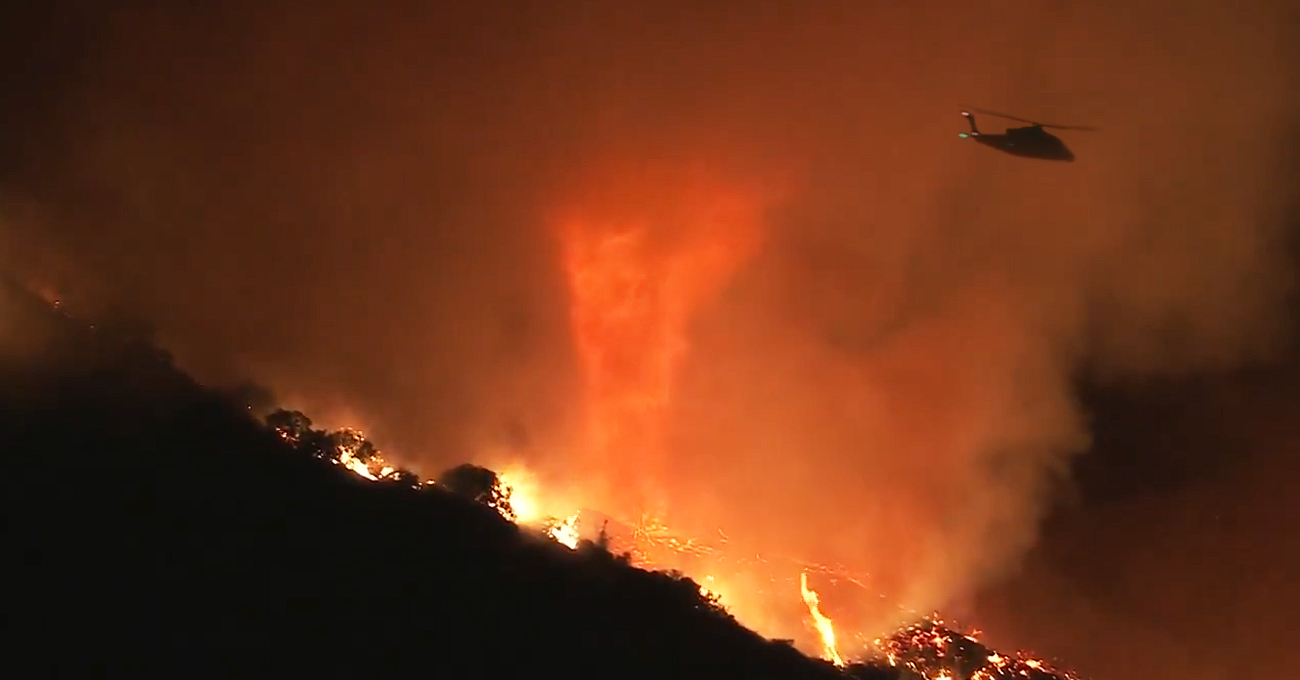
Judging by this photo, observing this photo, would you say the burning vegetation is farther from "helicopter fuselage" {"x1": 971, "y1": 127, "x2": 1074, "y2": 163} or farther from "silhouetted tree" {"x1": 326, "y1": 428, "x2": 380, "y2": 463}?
"helicopter fuselage" {"x1": 971, "y1": 127, "x2": 1074, "y2": 163}

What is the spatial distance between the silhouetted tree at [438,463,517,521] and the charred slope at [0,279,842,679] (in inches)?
82.9

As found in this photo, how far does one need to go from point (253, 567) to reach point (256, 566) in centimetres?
10

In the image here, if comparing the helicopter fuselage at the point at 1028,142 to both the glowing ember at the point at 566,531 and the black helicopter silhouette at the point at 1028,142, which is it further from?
the glowing ember at the point at 566,531

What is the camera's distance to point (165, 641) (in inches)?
605

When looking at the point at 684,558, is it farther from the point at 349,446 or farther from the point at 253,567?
the point at 253,567

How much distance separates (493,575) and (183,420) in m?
10.5

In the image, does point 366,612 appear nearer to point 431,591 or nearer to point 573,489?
point 431,591

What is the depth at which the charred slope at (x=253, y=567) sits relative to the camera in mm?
15805

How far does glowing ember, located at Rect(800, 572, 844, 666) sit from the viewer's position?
31.8m

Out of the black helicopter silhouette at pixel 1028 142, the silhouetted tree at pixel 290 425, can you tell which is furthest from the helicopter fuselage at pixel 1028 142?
the silhouetted tree at pixel 290 425

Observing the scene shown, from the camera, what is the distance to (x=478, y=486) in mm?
28422

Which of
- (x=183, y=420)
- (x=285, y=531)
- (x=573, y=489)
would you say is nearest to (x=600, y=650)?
(x=285, y=531)

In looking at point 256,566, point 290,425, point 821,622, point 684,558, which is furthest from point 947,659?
point 290,425

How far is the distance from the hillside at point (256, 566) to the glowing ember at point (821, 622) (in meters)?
4.88
